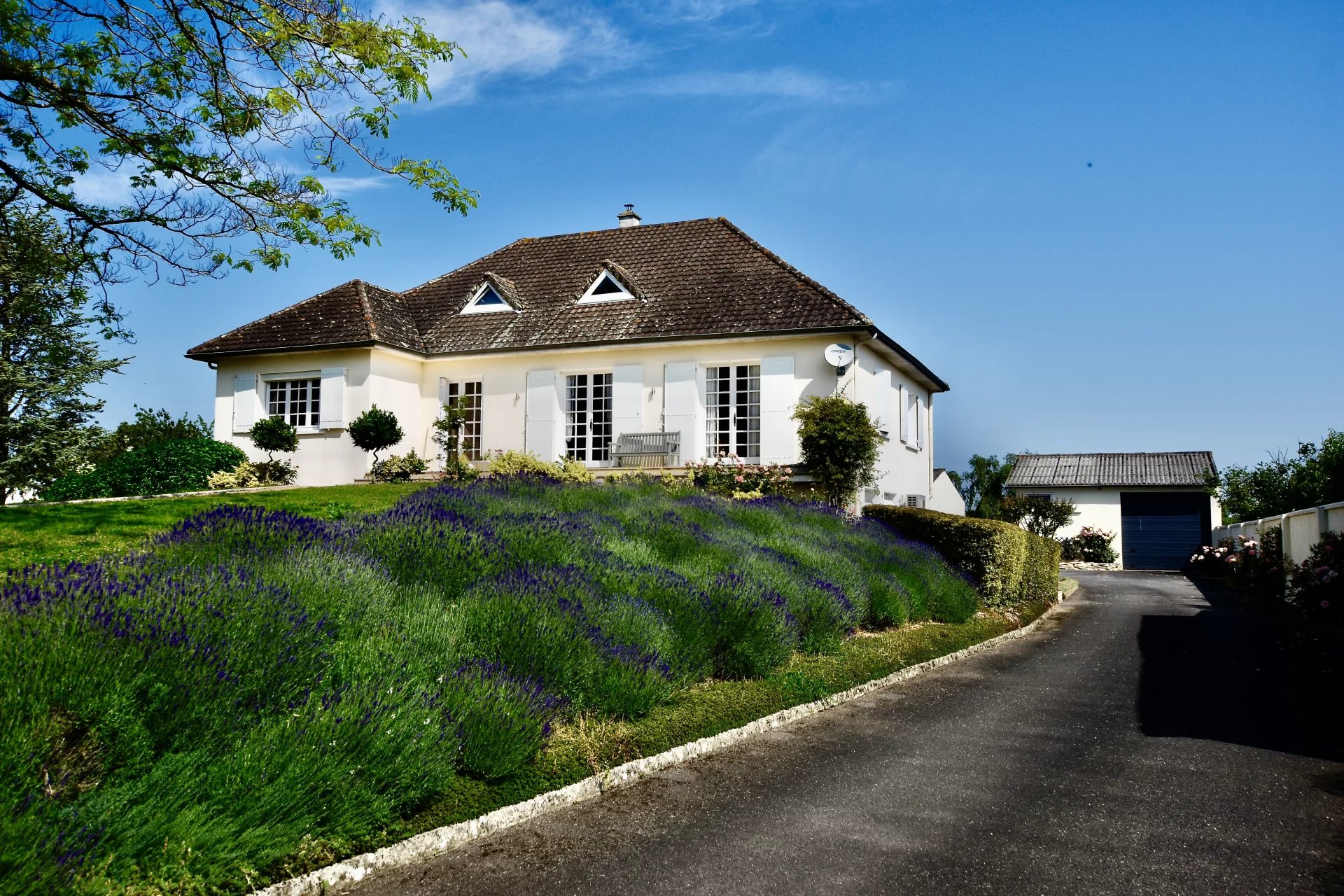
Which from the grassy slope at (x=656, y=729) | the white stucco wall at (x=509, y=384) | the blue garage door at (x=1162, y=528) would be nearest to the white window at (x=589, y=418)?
the white stucco wall at (x=509, y=384)

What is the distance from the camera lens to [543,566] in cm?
694

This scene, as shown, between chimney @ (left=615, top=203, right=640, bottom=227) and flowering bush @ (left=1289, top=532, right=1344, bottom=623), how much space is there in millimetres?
16844

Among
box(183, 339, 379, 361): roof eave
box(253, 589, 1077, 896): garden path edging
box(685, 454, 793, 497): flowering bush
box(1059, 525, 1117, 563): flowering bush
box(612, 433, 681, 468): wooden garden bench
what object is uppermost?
box(183, 339, 379, 361): roof eave

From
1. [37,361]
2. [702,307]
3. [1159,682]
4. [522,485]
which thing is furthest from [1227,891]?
[37,361]

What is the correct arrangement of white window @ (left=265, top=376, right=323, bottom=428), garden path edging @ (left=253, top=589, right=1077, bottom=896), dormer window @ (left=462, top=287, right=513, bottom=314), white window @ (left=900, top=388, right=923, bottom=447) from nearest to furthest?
garden path edging @ (left=253, top=589, right=1077, bottom=896), white window @ (left=265, top=376, right=323, bottom=428), dormer window @ (left=462, top=287, right=513, bottom=314), white window @ (left=900, top=388, right=923, bottom=447)

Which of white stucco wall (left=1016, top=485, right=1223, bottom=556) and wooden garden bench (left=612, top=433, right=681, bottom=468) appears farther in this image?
white stucco wall (left=1016, top=485, right=1223, bottom=556)

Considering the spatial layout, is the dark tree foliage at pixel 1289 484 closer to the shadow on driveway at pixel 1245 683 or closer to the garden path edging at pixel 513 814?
the shadow on driveway at pixel 1245 683

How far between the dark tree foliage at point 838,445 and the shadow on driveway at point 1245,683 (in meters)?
5.62

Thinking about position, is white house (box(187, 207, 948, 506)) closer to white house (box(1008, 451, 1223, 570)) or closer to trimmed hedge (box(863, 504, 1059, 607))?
trimmed hedge (box(863, 504, 1059, 607))

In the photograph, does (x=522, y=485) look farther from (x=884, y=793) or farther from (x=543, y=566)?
(x=884, y=793)

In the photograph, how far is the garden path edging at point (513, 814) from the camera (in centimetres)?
379

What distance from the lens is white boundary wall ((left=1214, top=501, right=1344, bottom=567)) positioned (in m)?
13.0

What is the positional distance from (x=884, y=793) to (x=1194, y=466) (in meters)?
42.2

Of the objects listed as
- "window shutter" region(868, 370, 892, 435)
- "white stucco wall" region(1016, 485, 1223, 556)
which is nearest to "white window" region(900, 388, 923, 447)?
"window shutter" region(868, 370, 892, 435)
